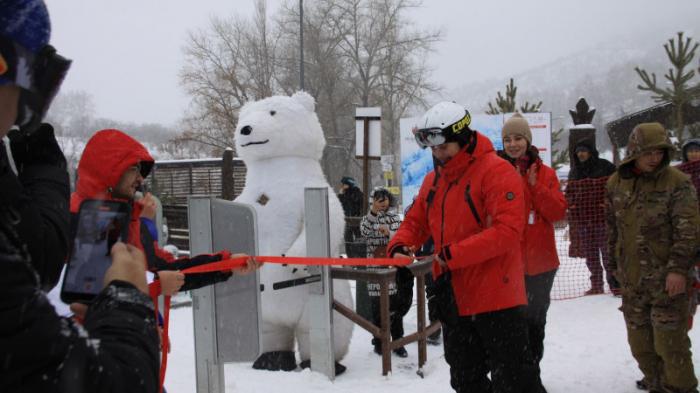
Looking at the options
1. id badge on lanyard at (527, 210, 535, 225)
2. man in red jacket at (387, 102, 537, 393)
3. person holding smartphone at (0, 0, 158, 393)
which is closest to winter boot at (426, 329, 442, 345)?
id badge on lanyard at (527, 210, 535, 225)

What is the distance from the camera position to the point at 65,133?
45.0 metres

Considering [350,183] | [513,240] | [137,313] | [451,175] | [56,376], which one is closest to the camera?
A: [56,376]

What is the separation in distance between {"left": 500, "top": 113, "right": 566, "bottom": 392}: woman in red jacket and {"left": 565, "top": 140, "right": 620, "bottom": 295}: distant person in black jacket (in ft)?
10.2

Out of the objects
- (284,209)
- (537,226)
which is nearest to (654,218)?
(537,226)

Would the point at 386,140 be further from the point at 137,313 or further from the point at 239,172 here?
the point at 137,313

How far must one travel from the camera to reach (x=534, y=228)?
4.04 meters

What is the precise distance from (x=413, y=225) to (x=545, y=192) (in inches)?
44.5

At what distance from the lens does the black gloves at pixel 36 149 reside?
147 centimetres

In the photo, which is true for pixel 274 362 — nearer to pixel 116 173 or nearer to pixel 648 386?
pixel 648 386

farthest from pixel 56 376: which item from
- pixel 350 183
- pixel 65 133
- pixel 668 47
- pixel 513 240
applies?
pixel 65 133

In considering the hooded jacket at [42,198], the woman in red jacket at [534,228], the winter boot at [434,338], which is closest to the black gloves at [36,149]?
the hooded jacket at [42,198]

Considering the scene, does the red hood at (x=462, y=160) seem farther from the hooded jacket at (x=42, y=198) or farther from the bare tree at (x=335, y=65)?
the bare tree at (x=335, y=65)

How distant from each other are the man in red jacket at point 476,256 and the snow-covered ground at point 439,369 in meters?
1.53

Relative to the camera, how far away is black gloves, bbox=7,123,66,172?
4.83 feet
